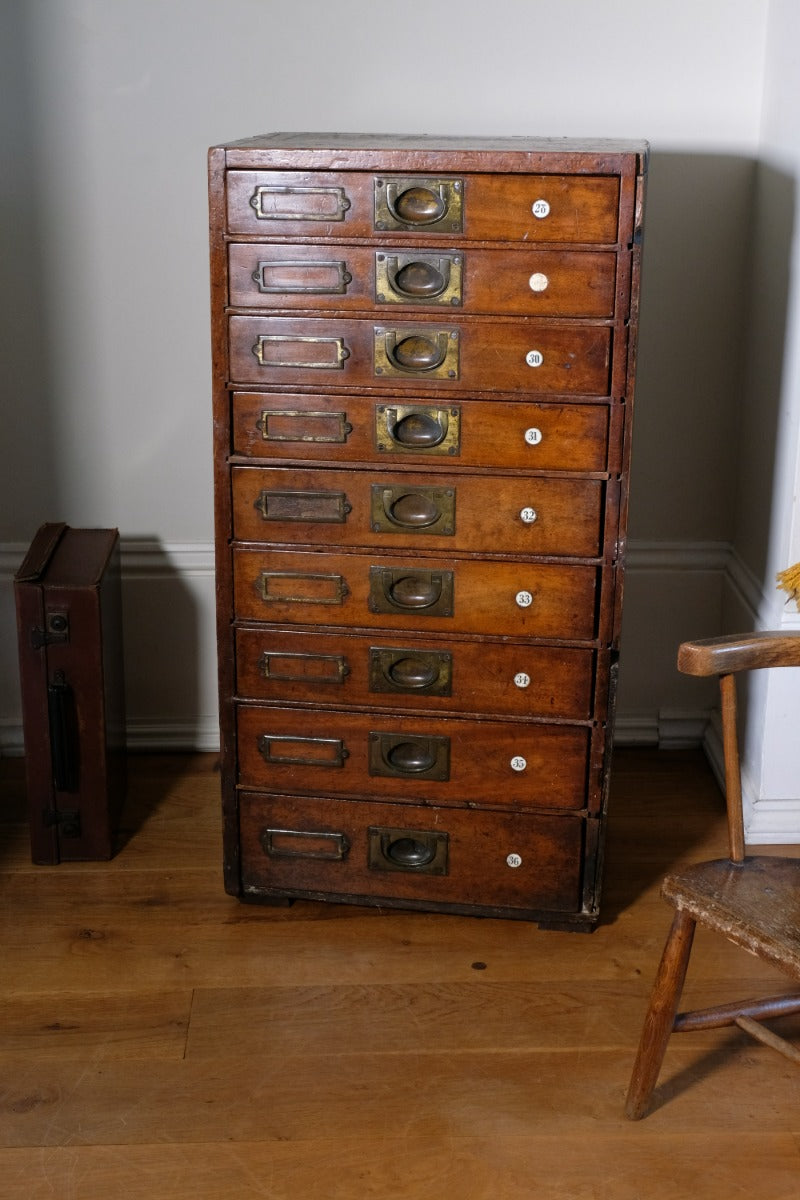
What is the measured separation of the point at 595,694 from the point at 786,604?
0.61 m

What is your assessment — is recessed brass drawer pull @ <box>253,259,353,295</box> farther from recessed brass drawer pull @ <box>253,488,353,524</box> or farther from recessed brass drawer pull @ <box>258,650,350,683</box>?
recessed brass drawer pull @ <box>258,650,350,683</box>

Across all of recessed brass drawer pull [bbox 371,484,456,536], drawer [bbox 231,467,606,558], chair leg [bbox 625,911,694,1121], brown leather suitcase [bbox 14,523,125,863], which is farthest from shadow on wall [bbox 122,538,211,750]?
chair leg [bbox 625,911,694,1121]

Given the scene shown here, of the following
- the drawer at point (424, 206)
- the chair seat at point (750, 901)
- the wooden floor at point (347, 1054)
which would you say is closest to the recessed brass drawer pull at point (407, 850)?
the wooden floor at point (347, 1054)

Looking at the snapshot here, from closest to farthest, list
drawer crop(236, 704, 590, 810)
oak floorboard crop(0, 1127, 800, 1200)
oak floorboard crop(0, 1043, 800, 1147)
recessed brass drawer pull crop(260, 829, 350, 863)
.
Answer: oak floorboard crop(0, 1127, 800, 1200), oak floorboard crop(0, 1043, 800, 1147), drawer crop(236, 704, 590, 810), recessed brass drawer pull crop(260, 829, 350, 863)

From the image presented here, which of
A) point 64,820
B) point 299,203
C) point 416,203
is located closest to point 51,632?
point 64,820

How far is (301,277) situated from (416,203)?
0.24m

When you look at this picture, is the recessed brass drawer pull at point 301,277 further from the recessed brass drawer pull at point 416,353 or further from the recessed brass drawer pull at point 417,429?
the recessed brass drawer pull at point 417,429

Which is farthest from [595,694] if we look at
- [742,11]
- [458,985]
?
[742,11]

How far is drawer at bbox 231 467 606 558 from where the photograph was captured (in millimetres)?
2506

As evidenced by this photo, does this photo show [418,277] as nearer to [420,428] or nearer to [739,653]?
[420,428]

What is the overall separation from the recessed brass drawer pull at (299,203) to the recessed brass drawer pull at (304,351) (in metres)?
0.21

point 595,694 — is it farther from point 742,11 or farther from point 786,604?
point 742,11

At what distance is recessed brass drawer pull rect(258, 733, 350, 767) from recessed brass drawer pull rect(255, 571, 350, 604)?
0.28m

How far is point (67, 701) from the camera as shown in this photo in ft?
9.47
